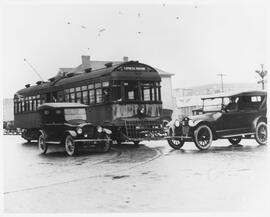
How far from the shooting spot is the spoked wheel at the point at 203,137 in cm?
1045

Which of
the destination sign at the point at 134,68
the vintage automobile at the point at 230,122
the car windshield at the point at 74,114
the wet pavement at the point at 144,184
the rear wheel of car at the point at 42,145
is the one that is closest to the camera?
the wet pavement at the point at 144,184

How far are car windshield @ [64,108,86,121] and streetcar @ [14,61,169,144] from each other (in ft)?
3.48

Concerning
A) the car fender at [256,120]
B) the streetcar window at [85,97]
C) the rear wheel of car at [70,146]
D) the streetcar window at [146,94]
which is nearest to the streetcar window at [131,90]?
the streetcar window at [146,94]

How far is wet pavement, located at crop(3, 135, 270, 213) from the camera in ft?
22.3

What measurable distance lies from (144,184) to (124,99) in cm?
589

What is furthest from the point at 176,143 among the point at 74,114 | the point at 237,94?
the point at 74,114

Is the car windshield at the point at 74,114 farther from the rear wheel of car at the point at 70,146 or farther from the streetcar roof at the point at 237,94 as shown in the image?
the streetcar roof at the point at 237,94

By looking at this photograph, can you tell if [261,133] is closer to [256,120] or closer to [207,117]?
[256,120]

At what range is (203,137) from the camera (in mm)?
10656

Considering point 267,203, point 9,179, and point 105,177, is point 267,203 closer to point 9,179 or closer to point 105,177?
point 105,177

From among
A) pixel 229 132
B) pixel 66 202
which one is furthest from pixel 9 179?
pixel 229 132

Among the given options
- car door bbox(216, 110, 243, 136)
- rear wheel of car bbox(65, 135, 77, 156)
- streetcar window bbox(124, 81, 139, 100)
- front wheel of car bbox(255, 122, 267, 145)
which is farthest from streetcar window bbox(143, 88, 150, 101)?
front wheel of car bbox(255, 122, 267, 145)

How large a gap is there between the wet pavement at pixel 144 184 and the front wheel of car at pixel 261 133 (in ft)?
1.70

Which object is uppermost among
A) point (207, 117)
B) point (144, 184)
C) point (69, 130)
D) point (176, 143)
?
point (207, 117)
